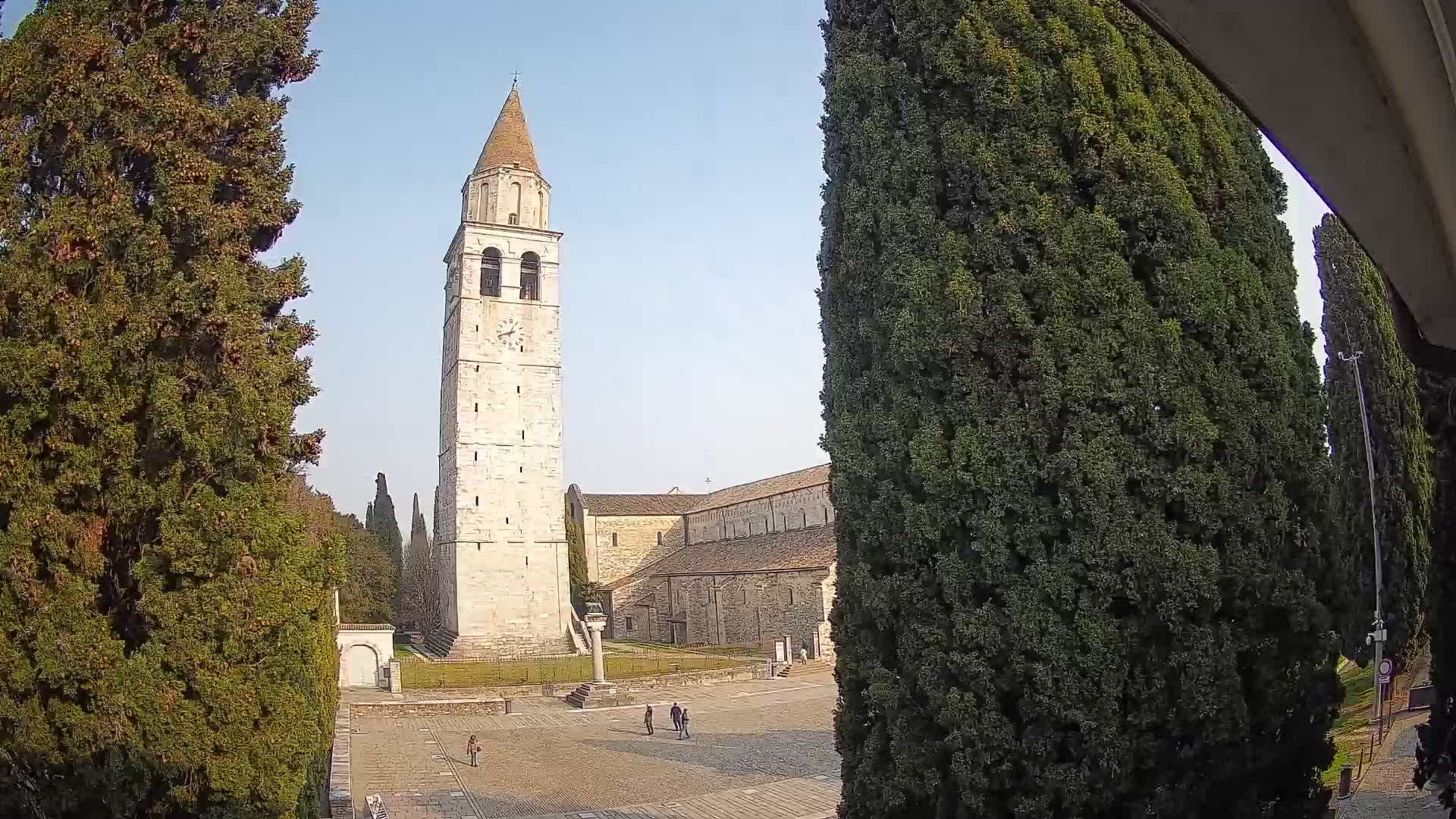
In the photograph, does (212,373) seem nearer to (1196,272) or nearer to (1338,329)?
(1196,272)

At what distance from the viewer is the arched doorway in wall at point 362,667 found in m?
30.1

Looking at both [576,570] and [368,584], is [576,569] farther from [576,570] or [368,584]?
[368,584]

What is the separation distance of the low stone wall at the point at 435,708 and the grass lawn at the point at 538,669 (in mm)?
4143

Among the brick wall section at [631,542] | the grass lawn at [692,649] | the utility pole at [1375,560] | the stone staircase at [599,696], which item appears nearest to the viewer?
the utility pole at [1375,560]

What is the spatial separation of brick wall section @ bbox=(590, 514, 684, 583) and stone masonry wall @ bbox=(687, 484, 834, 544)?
120cm

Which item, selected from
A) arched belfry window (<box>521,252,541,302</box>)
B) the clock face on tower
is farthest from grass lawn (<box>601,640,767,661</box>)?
arched belfry window (<box>521,252,541,302</box>)

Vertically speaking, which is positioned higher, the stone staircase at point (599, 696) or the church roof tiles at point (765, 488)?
the church roof tiles at point (765, 488)

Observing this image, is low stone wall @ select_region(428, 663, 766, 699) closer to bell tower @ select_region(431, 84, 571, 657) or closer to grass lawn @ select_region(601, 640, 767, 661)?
grass lawn @ select_region(601, 640, 767, 661)

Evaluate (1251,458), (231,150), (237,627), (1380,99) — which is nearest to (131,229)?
(231,150)

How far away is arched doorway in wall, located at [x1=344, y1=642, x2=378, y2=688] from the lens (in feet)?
98.8

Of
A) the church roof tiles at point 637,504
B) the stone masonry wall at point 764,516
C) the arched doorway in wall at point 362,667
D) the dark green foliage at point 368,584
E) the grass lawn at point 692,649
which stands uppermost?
the church roof tiles at point 637,504

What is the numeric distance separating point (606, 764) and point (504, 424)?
22.2 m

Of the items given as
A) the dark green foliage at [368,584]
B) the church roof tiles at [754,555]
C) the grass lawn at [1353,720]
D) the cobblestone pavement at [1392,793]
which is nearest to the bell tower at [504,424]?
the dark green foliage at [368,584]

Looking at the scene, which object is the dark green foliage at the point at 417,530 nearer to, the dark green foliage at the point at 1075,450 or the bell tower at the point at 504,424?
the bell tower at the point at 504,424
